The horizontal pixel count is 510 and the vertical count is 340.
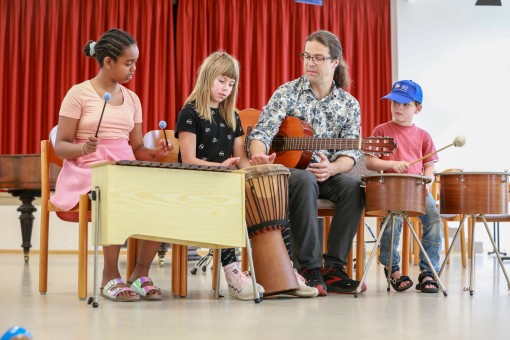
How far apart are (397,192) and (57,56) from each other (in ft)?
18.5

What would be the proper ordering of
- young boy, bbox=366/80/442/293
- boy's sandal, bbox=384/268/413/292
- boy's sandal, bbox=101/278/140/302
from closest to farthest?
boy's sandal, bbox=101/278/140/302
boy's sandal, bbox=384/268/413/292
young boy, bbox=366/80/442/293

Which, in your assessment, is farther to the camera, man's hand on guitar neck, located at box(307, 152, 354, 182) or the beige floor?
man's hand on guitar neck, located at box(307, 152, 354, 182)

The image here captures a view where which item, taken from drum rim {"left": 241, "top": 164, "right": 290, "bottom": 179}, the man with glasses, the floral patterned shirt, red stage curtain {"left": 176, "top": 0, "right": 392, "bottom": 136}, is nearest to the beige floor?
the man with glasses

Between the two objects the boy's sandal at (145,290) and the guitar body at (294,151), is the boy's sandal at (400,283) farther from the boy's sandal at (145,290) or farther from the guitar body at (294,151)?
the boy's sandal at (145,290)

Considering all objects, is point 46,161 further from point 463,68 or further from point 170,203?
point 463,68

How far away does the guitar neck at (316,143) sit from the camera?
3.83 meters

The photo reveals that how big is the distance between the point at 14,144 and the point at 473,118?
480 cm

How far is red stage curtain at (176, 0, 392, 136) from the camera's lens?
8383mm

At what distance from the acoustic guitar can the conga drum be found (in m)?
0.36

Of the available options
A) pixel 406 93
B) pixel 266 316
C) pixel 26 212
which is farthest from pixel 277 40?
pixel 266 316

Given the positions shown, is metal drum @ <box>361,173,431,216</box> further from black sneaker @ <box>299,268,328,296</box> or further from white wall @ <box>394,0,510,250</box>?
white wall @ <box>394,0,510,250</box>

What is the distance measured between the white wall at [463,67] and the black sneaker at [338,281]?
482 cm

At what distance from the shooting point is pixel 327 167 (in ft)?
12.5

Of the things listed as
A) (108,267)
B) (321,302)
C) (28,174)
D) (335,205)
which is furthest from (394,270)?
(28,174)
